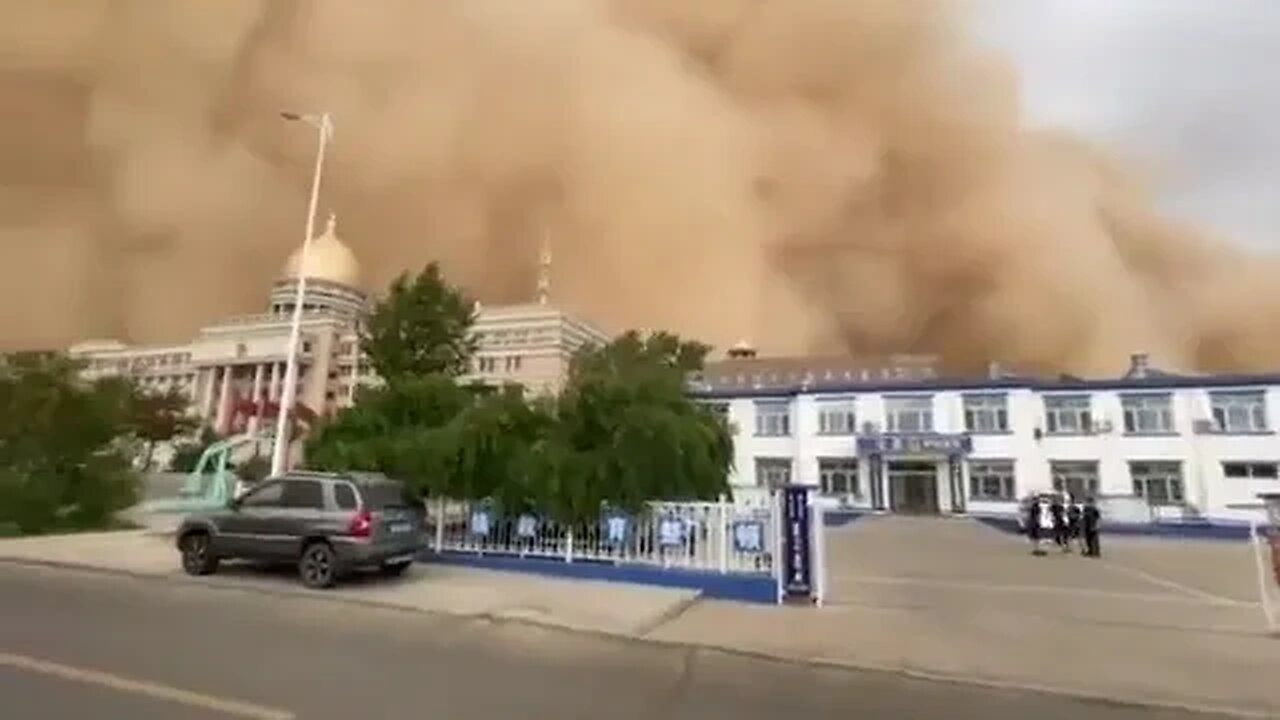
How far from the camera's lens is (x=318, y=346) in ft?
234

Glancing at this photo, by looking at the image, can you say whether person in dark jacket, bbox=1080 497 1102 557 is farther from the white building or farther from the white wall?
the white building

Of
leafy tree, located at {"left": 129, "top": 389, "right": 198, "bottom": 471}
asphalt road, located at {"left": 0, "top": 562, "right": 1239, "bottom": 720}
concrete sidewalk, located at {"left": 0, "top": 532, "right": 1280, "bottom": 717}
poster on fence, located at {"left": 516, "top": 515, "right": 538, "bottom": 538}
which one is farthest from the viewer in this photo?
leafy tree, located at {"left": 129, "top": 389, "right": 198, "bottom": 471}

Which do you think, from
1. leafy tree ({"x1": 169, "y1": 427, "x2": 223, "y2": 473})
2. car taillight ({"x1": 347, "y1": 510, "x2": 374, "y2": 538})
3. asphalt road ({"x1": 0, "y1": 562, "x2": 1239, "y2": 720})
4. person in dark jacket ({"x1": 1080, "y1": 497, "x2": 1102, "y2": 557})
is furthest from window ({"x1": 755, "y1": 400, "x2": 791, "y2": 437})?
leafy tree ({"x1": 169, "y1": 427, "x2": 223, "y2": 473})

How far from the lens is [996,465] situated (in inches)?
1200

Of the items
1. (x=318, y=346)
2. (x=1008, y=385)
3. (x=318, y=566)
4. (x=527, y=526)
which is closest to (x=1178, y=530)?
(x=1008, y=385)

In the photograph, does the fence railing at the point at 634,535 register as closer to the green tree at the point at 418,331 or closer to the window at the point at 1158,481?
the green tree at the point at 418,331

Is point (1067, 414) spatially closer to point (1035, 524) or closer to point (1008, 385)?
point (1008, 385)

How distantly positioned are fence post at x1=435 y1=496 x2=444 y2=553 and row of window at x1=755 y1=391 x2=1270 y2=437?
25259mm

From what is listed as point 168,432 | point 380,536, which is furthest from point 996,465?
point 168,432

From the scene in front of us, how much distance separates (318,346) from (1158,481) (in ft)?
219

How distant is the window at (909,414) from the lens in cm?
3184

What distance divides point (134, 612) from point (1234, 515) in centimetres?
3250

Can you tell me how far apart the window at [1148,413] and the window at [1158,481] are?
131 centimetres

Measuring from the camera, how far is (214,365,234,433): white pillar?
2699 inches
